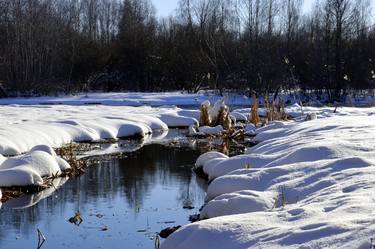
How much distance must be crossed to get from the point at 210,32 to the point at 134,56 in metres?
4.61

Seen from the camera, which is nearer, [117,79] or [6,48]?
[6,48]

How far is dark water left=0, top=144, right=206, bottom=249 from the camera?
516cm

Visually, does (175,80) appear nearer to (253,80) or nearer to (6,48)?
(253,80)

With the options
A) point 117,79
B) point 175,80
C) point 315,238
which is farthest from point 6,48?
point 315,238

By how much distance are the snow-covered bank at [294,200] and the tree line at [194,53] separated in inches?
742

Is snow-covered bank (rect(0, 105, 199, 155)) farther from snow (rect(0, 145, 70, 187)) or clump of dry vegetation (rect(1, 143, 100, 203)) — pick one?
snow (rect(0, 145, 70, 187))

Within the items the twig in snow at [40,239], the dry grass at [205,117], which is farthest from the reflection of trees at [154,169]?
the dry grass at [205,117]

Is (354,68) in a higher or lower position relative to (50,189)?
higher

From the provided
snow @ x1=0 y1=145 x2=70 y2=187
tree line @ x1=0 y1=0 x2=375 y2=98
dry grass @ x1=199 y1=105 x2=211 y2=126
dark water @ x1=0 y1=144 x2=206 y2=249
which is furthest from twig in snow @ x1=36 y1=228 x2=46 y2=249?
tree line @ x1=0 y1=0 x2=375 y2=98

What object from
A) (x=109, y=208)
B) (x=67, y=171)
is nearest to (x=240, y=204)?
(x=109, y=208)

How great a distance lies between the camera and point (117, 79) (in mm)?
33062

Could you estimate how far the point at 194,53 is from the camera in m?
31.8

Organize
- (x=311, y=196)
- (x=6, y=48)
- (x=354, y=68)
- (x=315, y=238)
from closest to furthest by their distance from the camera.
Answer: (x=315, y=238)
(x=311, y=196)
(x=354, y=68)
(x=6, y=48)

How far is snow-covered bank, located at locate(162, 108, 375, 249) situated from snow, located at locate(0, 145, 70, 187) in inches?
83.9
